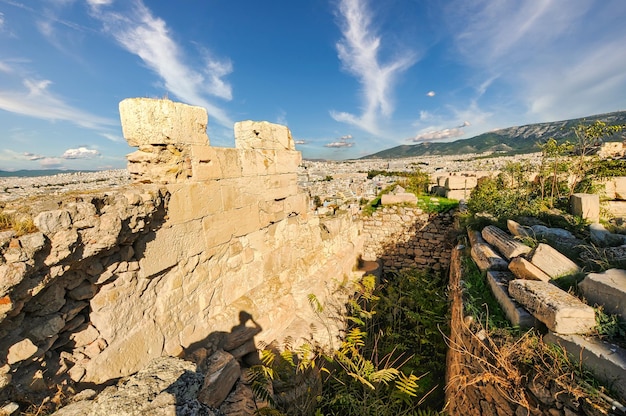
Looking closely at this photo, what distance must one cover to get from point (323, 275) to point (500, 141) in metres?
126

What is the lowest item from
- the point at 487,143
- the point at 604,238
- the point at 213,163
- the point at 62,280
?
the point at 604,238

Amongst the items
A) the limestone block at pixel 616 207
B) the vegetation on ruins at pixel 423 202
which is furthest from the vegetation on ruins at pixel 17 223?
the limestone block at pixel 616 207

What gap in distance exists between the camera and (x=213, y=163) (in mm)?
3240

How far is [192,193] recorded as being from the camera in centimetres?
300

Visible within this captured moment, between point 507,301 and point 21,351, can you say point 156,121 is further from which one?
point 507,301

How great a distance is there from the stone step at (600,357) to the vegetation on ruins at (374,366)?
1606 mm

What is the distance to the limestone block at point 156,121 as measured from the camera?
2629 millimetres

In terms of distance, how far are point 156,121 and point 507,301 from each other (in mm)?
3997

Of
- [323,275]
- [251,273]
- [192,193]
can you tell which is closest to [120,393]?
[192,193]

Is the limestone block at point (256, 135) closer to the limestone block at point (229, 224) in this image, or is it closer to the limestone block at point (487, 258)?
the limestone block at point (229, 224)

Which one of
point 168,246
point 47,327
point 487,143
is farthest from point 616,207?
point 487,143

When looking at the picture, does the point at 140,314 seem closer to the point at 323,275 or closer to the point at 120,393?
the point at 120,393

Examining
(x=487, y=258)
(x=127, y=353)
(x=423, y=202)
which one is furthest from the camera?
(x=423, y=202)

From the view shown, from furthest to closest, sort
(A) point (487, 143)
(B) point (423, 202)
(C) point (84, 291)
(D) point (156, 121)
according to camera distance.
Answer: (A) point (487, 143), (B) point (423, 202), (D) point (156, 121), (C) point (84, 291)
